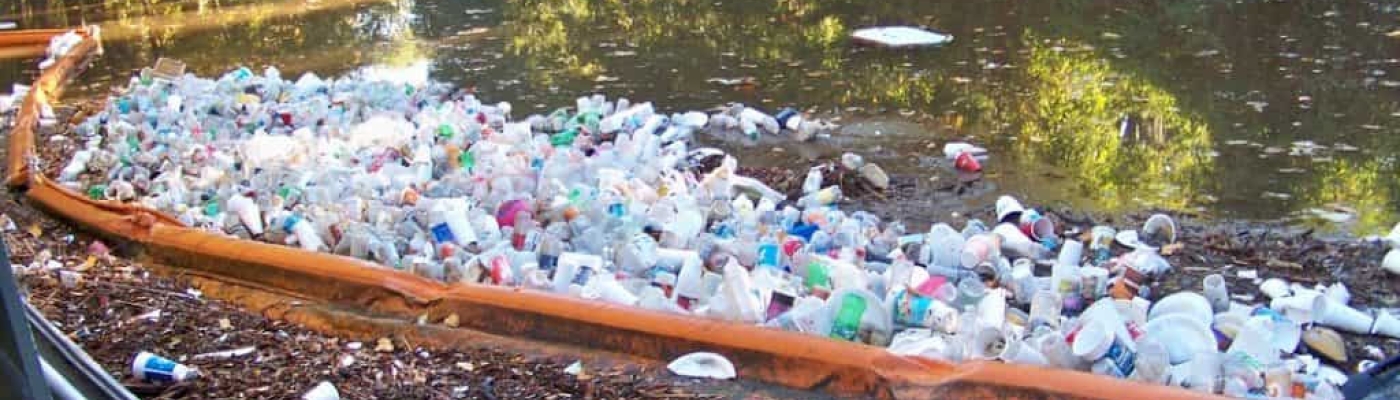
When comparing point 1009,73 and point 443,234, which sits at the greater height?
point 1009,73

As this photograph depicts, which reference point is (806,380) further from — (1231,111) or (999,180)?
(1231,111)

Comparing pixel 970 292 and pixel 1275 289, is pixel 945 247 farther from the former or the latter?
pixel 1275 289

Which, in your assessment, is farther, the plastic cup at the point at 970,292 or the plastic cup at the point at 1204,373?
the plastic cup at the point at 970,292

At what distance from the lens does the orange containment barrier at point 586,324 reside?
7.59ft

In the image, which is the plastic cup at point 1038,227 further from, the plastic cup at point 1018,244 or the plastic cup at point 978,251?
the plastic cup at point 978,251

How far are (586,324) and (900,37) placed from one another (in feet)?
13.9

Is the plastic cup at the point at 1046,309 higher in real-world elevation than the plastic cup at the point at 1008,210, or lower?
lower

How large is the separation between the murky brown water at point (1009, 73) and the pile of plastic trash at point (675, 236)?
1.35ft

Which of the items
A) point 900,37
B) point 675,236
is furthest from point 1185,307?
point 900,37

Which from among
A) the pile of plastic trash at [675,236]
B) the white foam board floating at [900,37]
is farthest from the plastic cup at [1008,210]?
the white foam board floating at [900,37]

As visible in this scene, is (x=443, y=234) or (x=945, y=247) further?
(x=443, y=234)

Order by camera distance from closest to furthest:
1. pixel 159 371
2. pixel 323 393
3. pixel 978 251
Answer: pixel 323 393, pixel 159 371, pixel 978 251

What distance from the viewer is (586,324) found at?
2.74 metres

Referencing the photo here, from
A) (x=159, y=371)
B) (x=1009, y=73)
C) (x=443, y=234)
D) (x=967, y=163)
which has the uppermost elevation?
(x=1009, y=73)
